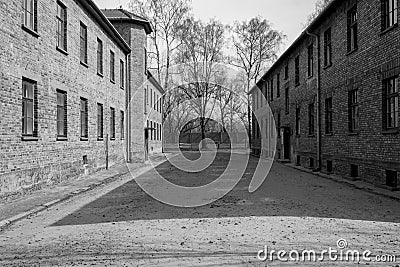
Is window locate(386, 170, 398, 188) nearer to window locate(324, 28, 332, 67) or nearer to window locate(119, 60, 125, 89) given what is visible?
window locate(324, 28, 332, 67)

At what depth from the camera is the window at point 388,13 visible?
1277 cm

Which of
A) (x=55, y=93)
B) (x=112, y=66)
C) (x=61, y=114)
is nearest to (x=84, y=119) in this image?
(x=61, y=114)

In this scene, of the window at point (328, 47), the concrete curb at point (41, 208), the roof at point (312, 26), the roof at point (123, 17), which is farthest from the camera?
the roof at point (123, 17)

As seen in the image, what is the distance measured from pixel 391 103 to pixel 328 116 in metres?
6.44

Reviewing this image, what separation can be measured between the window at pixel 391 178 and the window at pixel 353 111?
10.1 ft

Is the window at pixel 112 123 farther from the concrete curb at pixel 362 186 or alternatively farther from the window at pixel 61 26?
the concrete curb at pixel 362 186

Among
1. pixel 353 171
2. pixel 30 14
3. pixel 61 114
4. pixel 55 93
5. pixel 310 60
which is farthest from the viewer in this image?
pixel 310 60

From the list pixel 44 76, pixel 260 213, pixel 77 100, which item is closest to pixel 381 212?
pixel 260 213

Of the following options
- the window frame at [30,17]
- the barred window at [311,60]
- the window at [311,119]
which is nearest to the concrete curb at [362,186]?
the window at [311,119]

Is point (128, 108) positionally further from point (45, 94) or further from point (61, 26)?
point (45, 94)

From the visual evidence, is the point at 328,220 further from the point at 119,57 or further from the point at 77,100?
the point at 119,57

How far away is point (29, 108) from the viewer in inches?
491

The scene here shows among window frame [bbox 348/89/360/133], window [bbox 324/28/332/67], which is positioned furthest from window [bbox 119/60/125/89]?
window frame [bbox 348/89/360/133]

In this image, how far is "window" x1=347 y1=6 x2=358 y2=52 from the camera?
1583cm
